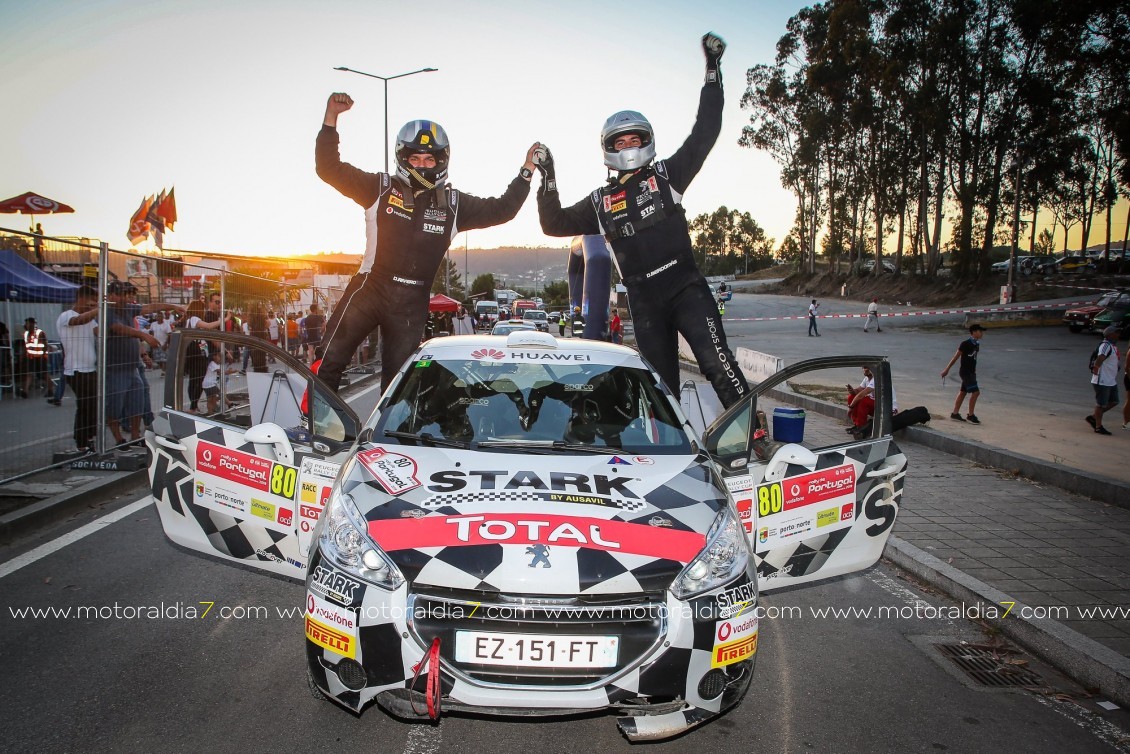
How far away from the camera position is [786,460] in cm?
343

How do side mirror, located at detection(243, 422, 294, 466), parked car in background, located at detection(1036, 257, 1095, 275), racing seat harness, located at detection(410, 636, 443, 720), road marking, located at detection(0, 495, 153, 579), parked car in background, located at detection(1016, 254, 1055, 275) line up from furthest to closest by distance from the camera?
parked car in background, located at detection(1016, 254, 1055, 275), parked car in background, located at detection(1036, 257, 1095, 275), road marking, located at detection(0, 495, 153, 579), side mirror, located at detection(243, 422, 294, 466), racing seat harness, located at detection(410, 636, 443, 720)

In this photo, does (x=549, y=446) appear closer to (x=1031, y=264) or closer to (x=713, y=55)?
(x=713, y=55)

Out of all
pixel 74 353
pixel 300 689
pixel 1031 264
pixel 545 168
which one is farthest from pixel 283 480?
pixel 1031 264

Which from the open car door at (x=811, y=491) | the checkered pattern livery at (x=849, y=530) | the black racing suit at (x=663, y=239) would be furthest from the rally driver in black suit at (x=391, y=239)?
the checkered pattern livery at (x=849, y=530)

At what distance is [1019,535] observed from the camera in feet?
19.1

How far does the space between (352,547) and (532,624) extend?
0.73 meters

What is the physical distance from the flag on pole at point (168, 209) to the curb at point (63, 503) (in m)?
29.1

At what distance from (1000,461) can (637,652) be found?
7768 mm

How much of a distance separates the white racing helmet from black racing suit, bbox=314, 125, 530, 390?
1365mm

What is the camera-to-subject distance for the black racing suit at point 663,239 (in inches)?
228

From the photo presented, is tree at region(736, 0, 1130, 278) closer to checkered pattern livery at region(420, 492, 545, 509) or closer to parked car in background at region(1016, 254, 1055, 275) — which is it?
parked car in background at region(1016, 254, 1055, 275)

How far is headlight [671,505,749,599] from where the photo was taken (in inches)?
103

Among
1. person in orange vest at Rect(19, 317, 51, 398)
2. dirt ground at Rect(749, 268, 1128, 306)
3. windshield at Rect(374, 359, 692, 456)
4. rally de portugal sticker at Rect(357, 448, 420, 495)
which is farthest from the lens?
dirt ground at Rect(749, 268, 1128, 306)

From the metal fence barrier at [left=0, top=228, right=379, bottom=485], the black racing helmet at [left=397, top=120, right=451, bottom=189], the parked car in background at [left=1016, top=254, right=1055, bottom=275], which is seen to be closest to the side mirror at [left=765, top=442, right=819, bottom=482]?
the black racing helmet at [left=397, top=120, right=451, bottom=189]
